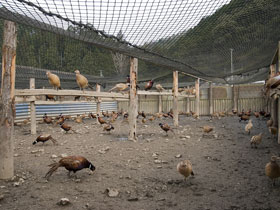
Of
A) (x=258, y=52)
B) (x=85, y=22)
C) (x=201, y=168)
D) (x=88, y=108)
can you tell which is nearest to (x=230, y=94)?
(x=88, y=108)

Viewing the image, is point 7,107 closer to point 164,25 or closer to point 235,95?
point 164,25

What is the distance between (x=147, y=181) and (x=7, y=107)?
88.0 inches

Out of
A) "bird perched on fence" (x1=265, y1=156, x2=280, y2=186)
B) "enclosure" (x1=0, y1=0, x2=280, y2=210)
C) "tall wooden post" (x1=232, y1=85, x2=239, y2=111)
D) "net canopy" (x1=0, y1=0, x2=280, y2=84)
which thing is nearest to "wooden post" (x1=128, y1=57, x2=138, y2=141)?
"enclosure" (x1=0, y1=0, x2=280, y2=210)

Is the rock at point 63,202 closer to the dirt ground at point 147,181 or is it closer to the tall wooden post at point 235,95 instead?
the dirt ground at point 147,181

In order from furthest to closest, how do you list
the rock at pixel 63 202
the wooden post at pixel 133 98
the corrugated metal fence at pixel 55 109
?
the corrugated metal fence at pixel 55 109, the wooden post at pixel 133 98, the rock at pixel 63 202

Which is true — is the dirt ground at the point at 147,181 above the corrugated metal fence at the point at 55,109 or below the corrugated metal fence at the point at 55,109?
below

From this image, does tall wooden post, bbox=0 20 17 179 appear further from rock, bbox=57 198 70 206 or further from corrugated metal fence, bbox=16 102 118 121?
corrugated metal fence, bbox=16 102 118 121

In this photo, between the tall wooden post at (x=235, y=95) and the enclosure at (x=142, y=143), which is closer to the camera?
the enclosure at (x=142, y=143)

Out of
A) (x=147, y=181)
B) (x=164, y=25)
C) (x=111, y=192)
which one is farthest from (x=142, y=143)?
(x=111, y=192)

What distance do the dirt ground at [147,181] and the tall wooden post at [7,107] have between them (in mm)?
242

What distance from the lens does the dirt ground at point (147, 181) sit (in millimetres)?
2895

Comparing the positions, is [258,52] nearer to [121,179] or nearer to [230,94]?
Result: [121,179]

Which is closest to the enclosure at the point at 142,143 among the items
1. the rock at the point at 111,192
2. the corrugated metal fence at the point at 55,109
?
the rock at the point at 111,192

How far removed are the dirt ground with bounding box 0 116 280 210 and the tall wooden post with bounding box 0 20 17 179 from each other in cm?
24
